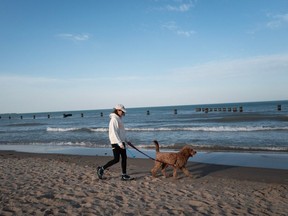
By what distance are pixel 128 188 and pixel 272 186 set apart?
10.5 feet

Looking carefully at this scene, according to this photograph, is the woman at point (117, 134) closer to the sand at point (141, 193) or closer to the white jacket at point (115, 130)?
the white jacket at point (115, 130)

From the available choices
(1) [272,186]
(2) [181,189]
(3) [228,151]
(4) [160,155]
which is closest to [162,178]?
(4) [160,155]

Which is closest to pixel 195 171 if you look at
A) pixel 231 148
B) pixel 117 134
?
pixel 117 134

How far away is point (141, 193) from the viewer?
5480mm

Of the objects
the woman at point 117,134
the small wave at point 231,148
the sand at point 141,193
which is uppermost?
the woman at point 117,134

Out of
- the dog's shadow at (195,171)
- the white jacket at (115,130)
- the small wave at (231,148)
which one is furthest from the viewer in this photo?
the small wave at (231,148)

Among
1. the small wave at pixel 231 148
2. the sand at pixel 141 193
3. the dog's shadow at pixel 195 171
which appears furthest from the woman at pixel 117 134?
the small wave at pixel 231 148

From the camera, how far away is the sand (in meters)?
4.44

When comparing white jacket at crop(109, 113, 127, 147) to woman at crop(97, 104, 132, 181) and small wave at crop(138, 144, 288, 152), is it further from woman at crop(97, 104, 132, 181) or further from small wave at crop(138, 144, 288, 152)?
small wave at crop(138, 144, 288, 152)

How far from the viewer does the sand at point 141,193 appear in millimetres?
4441

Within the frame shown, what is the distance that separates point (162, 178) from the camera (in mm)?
7000

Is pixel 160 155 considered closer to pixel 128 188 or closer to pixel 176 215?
pixel 128 188

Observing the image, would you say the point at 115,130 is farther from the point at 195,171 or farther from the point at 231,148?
the point at 231,148

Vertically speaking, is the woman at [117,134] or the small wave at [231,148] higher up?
the woman at [117,134]
